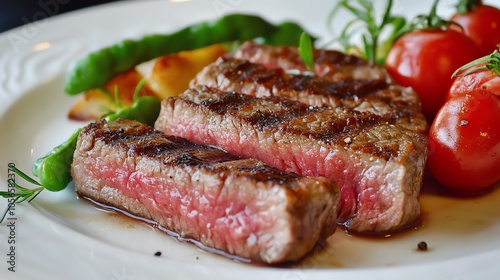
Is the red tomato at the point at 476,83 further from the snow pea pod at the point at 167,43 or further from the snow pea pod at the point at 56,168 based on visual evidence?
the snow pea pod at the point at 56,168

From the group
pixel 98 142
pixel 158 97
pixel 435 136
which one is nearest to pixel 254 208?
pixel 98 142

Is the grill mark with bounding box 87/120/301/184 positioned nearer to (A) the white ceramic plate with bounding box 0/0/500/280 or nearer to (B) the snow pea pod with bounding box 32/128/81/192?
(B) the snow pea pod with bounding box 32/128/81/192

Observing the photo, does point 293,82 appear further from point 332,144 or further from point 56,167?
point 56,167

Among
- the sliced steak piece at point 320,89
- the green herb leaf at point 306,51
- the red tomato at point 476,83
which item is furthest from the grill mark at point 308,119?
the green herb leaf at point 306,51

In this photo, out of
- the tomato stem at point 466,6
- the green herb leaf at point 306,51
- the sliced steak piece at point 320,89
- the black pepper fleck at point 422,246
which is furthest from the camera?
the tomato stem at point 466,6

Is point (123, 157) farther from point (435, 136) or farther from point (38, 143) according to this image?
point (435, 136)

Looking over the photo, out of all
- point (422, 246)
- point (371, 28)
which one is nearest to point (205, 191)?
point (422, 246)

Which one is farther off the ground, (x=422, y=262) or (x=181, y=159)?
(x=181, y=159)
